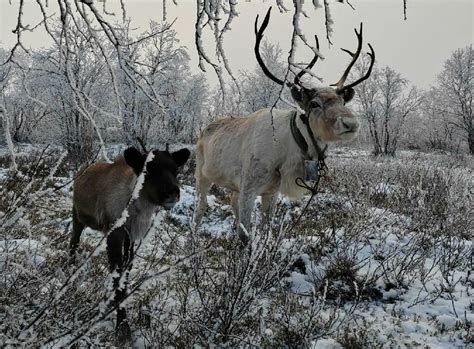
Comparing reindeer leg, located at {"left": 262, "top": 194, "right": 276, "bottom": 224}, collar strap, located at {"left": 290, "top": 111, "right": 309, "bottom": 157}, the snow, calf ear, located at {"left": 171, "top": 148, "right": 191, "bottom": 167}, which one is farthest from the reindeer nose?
the snow

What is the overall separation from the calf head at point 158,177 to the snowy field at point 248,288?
0.34 metres

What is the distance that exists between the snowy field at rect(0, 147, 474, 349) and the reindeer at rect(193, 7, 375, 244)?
68 centimetres

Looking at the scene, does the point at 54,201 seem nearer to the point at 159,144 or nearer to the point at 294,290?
the point at 294,290

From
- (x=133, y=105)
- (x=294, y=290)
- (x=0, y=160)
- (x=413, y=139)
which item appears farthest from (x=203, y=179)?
(x=413, y=139)

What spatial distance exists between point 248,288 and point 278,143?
2279mm

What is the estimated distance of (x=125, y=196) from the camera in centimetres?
334

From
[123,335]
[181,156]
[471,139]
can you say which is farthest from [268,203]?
[471,139]

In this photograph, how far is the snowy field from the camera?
1650 mm

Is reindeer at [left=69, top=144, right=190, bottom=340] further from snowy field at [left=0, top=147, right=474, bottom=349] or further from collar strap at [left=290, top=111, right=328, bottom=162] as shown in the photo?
collar strap at [left=290, top=111, right=328, bottom=162]

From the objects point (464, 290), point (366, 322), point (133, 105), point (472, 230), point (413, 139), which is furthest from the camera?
point (413, 139)

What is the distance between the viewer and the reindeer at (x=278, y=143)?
401cm

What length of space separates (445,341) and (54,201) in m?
7.36

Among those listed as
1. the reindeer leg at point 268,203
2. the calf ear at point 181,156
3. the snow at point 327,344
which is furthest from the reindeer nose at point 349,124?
the snow at point 327,344

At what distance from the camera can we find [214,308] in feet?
8.96
